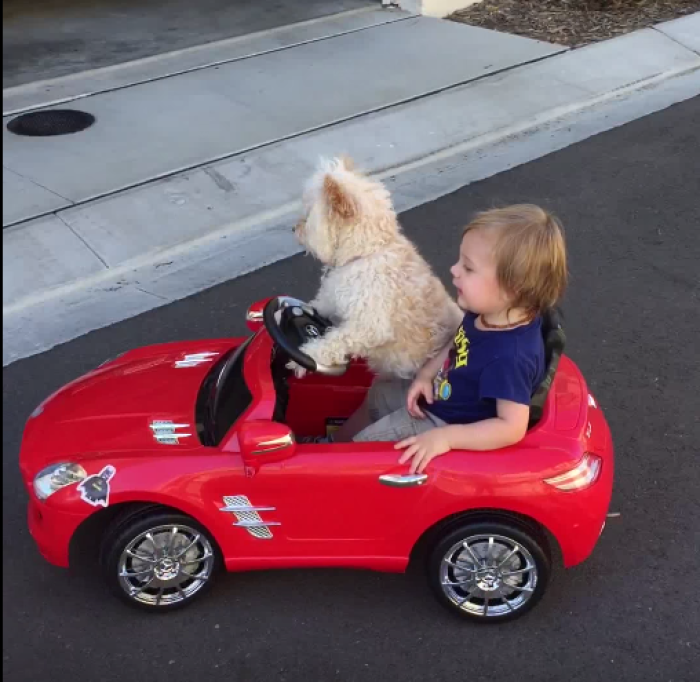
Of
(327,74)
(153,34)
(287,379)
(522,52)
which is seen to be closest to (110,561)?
(287,379)

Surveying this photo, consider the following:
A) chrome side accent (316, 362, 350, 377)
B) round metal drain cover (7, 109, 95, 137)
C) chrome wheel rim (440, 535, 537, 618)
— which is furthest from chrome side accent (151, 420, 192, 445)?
round metal drain cover (7, 109, 95, 137)

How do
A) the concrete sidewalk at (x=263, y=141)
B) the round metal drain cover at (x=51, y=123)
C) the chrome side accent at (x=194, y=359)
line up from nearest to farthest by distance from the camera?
the chrome side accent at (x=194, y=359)
the concrete sidewalk at (x=263, y=141)
the round metal drain cover at (x=51, y=123)

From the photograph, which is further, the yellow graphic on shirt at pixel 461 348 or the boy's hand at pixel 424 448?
the yellow graphic on shirt at pixel 461 348

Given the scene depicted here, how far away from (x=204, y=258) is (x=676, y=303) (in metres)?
2.80

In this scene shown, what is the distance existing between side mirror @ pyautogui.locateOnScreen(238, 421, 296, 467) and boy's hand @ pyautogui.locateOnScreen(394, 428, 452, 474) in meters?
0.36

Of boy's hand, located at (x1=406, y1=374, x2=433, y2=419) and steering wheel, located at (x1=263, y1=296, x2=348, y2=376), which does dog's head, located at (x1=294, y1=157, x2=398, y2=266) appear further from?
boy's hand, located at (x1=406, y1=374, x2=433, y2=419)

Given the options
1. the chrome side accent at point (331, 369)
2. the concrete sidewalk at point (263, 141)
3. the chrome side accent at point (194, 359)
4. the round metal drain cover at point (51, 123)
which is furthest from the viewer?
the round metal drain cover at point (51, 123)

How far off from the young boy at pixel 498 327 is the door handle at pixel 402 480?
26 mm

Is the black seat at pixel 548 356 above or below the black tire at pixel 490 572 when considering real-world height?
above

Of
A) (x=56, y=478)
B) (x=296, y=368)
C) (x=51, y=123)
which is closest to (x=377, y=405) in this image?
(x=296, y=368)

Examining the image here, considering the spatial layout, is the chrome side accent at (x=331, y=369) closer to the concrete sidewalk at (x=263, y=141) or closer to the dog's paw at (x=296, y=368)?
the dog's paw at (x=296, y=368)

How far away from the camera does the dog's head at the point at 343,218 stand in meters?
3.15

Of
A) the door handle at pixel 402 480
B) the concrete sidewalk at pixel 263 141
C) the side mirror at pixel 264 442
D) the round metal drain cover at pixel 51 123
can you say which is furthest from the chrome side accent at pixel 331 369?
the round metal drain cover at pixel 51 123

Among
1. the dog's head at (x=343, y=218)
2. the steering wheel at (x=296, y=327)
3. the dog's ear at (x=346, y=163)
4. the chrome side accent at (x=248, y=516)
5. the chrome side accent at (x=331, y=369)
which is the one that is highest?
the dog's ear at (x=346, y=163)
